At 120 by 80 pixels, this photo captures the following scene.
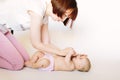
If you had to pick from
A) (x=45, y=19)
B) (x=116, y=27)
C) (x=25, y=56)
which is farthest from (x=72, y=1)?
(x=116, y=27)

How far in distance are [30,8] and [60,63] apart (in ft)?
1.04

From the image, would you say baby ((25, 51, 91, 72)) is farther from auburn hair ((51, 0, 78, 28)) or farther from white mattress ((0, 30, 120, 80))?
auburn hair ((51, 0, 78, 28))

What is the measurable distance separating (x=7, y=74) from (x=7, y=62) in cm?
7

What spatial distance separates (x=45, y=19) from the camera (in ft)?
4.66

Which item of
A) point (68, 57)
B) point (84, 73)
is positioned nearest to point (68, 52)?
point (68, 57)

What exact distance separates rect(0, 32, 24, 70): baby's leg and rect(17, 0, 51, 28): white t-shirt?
19cm

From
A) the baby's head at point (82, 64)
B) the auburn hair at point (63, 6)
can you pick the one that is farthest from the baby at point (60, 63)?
the auburn hair at point (63, 6)

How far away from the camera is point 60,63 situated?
127 centimetres

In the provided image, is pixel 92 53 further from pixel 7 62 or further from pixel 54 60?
pixel 7 62

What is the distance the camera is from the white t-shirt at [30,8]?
1.29 meters

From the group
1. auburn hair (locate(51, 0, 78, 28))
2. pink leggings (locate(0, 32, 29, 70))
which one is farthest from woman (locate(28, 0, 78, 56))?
pink leggings (locate(0, 32, 29, 70))

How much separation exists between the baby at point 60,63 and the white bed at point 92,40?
0.9 inches

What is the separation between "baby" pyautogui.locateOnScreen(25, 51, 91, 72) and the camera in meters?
1.25

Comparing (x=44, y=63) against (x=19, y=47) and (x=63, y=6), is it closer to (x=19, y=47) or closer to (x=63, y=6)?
(x=19, y=47)
